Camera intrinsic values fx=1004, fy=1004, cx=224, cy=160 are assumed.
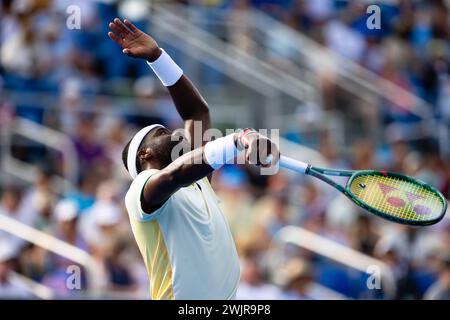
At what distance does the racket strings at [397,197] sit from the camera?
5.86 meters

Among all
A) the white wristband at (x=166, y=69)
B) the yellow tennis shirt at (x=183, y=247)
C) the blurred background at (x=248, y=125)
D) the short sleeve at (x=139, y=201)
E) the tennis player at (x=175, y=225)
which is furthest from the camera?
the blurred background at (x=248, y=125)

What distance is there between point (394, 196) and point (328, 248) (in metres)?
4.19

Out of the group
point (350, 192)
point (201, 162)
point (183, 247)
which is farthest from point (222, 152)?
point (350, 192)

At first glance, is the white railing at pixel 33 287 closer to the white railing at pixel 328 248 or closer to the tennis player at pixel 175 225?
the white railing at pixel 328 248

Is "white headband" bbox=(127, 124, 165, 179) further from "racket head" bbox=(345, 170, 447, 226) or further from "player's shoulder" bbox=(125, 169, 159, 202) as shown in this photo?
"racket head" bbox=(345, 170, 447, 226)

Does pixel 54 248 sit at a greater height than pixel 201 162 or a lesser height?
lesser

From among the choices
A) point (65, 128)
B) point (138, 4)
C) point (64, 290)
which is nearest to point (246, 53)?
point (138, 4)

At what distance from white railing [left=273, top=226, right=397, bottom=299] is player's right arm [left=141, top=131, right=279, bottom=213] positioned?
4.81 meters

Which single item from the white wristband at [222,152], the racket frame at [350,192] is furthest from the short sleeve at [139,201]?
the racket frame at [350,192]

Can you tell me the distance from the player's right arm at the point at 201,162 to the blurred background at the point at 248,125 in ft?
12.6

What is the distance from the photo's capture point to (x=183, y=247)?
555 cm

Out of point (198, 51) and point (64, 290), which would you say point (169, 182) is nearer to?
point (64, 290)

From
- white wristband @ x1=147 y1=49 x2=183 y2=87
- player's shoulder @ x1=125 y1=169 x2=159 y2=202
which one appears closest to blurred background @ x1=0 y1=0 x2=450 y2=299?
white wristband @ x1=147 y1=49 x2=183 y2=87

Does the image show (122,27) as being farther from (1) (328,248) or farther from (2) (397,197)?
(1) (328,248)
